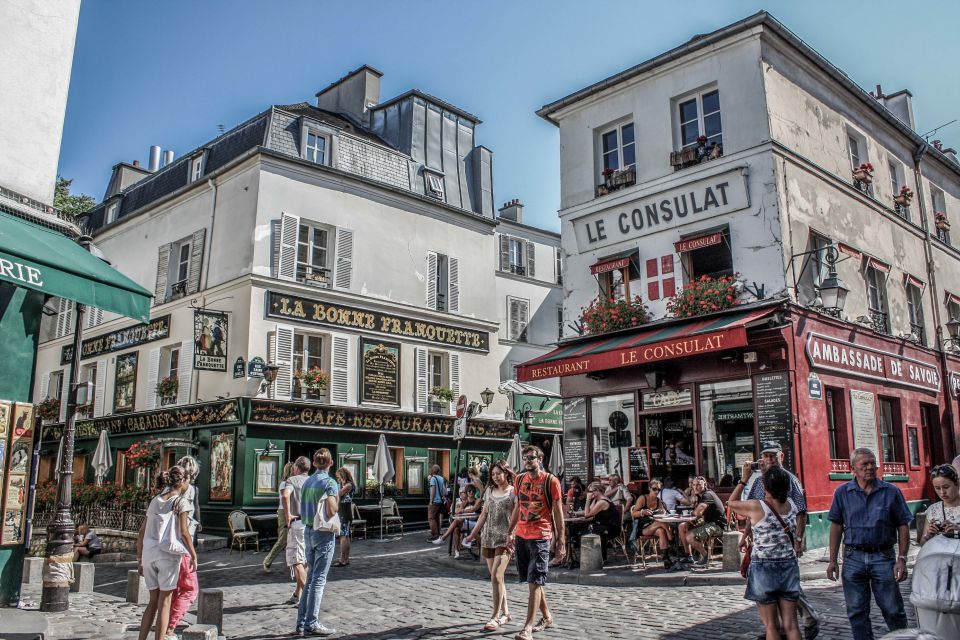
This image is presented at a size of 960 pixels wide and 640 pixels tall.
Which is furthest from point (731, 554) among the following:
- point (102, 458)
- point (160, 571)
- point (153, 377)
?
point (153, 377)

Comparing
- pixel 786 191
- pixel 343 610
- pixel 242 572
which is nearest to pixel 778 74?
pixel 786 191

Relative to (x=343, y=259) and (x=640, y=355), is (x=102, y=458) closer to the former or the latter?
(x=343, y=259)

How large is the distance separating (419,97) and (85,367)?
13695 mm

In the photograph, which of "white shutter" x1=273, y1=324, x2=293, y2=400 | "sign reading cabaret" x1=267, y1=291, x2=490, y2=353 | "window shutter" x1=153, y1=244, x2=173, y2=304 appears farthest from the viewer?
"window shutter" x1=153, y1=244, x2=173, y2=304

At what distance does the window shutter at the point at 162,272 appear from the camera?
21.5 meters

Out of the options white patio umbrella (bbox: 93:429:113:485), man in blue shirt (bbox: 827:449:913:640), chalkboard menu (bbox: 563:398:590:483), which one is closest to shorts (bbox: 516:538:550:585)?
man in blue shirt (bbox: 827:449:913:640)

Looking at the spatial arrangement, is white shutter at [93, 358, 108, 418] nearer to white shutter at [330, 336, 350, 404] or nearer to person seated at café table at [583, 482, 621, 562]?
white shutter at [330, 336, 350, 404]

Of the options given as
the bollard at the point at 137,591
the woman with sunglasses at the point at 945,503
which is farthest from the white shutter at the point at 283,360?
the woman with sunglasses at the point at 945,503

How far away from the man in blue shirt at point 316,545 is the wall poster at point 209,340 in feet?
33.9

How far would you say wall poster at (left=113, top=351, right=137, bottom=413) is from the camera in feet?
71.4

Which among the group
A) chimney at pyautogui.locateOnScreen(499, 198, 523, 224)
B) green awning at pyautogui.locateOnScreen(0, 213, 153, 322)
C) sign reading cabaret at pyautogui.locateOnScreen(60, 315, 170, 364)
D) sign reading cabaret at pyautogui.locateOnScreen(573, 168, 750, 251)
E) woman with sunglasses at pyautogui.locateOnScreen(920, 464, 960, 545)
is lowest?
woman with sunglasses at pyautogui.locateOnScreen(920, 464, 960, 545)

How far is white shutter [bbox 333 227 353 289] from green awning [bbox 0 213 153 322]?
37.6 feet

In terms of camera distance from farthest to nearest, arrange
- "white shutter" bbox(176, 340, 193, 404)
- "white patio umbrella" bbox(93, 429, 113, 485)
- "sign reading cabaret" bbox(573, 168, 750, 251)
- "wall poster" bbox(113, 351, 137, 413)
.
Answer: "wall poster" bbox(113, 351, 137, 413), "white shutter" bbox(176, 340, 193, 404), "white patio umbrella" bbox(93, 429, 113, 485), "sign reading cabaret" bbox(573, 168, 750, 251)

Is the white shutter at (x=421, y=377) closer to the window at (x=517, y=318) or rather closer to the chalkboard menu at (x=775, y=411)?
the window at (x=517, y=318)
